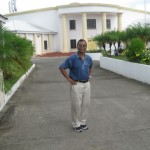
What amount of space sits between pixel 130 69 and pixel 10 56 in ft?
24.7

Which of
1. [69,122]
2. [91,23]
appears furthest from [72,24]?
[69,122]

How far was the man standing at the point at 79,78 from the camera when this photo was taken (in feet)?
20.6

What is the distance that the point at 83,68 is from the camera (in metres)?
6.29

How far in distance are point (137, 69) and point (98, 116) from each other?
708 centimetres

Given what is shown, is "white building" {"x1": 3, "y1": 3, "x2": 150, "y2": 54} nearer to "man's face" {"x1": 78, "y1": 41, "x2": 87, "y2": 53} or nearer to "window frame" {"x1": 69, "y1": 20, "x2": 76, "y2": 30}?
"window frame" {"x1": 69, "y1": 20, "x2": 76, "y2": 30}

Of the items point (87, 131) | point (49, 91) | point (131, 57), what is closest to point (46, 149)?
point (87, 131)

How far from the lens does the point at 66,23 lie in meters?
47.5

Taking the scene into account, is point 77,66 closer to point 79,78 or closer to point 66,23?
point 79,78

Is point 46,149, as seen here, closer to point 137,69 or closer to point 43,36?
point 137,69

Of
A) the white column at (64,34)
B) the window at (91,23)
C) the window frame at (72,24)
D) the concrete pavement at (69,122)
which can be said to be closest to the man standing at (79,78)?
the concrete pavement at (69,122)

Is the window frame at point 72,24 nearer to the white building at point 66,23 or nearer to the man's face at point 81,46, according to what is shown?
the white building at point 66,23

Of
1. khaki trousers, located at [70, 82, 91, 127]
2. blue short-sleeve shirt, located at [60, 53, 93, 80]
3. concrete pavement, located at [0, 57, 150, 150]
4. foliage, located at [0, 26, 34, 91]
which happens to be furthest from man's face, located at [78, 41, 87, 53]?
foliage, located at [0, 26, 34, 91]

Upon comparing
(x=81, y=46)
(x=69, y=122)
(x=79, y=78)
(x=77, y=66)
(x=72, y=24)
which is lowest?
(x=69, y=122)

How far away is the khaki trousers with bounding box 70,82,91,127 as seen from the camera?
249 inches
